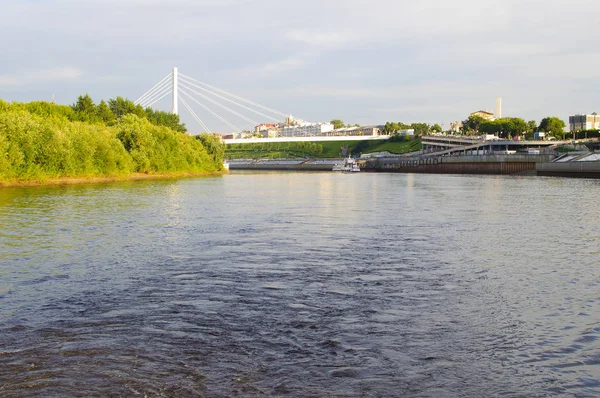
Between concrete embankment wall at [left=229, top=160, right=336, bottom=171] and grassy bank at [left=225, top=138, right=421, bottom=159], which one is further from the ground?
grassy bank at [left=225, top=138, right=421, bottom=159]

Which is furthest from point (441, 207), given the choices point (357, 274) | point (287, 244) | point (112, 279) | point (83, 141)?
point (83, 141)

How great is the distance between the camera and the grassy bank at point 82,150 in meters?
47.6

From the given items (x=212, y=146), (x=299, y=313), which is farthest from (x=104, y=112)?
(x=299, y=313)

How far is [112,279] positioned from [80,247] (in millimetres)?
5036

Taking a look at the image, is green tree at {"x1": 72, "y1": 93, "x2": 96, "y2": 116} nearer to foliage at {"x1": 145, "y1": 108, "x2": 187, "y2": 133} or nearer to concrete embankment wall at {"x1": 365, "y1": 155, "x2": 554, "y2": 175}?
foliage at {"x1": 145, "y1": 108, "x2": 187, "y2": 133}

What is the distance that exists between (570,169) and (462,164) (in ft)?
105

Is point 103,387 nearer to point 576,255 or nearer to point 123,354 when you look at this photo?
point 123,354

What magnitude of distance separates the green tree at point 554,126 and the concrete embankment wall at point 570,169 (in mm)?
87642

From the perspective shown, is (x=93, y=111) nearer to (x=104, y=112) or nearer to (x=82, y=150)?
(x=104, y=112)

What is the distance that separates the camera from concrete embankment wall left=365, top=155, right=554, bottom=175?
299 feet

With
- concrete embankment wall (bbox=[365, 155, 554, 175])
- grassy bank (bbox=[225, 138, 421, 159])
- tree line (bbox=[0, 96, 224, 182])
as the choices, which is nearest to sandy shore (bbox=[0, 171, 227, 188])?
tree line (bbox=[0, 96, 224, 182])

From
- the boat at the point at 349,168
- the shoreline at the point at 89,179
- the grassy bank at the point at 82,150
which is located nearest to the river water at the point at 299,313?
the shoreline at the point at 89,179

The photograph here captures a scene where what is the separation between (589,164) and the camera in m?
72.3

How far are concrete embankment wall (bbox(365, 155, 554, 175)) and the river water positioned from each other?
2963 inches
